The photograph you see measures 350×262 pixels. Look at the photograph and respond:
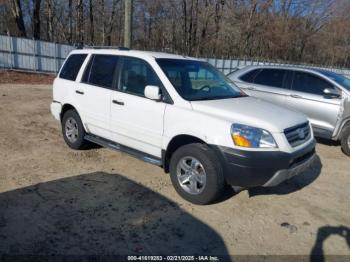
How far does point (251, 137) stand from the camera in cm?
355

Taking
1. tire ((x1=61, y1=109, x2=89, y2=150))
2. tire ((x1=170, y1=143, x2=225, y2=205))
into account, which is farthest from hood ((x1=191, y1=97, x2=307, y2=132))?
tire ((x1=61, y1=109, x2=89, y2=150))

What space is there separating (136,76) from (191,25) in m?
31.6

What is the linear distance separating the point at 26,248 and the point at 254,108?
10.1 ft

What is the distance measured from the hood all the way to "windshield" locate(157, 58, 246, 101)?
242mm

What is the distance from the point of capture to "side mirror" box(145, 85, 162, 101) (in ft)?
13.1

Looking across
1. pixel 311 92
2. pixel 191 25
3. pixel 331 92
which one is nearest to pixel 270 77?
pixel 311 92

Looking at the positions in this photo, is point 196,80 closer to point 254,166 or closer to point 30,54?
point 254,166

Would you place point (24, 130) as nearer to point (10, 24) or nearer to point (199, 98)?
point (199, 98)

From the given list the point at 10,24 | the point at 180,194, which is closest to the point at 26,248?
the point at 180,194

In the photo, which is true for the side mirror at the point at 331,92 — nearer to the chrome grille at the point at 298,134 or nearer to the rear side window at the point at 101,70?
the chrome grille at the point at 298,134

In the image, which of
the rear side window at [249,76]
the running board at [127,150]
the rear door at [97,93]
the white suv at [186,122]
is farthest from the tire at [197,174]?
the rear side window at [249,76]

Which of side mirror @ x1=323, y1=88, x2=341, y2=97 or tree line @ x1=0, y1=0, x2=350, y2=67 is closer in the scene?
side mirror @ x1=323, y1=88, x2=341, y2=97

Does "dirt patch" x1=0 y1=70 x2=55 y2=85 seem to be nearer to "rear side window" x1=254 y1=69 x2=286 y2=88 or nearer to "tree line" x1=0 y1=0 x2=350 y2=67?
"rear side window" x1=254 y1=69 x2=286 y2=88

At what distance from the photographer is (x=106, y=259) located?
2.88 m
